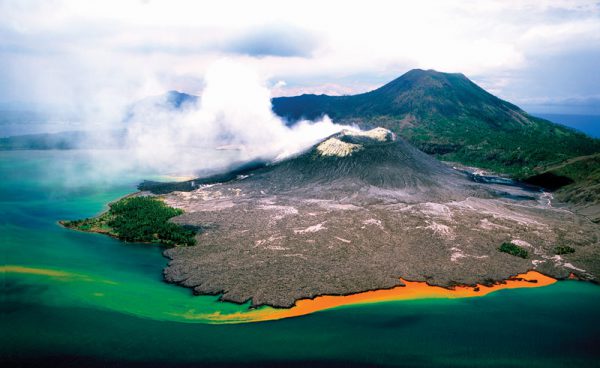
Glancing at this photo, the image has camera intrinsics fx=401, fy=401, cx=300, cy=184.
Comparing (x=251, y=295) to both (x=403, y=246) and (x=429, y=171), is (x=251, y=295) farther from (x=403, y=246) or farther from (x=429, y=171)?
(x=429, y=171)

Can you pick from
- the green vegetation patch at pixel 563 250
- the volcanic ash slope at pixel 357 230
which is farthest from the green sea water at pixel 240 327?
the green vegetation patch at pixel 563 250

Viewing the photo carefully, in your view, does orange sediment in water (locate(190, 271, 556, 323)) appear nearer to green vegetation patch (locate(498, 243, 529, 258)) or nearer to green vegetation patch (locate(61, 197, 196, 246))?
green vegetation patch (locate(498, 243, 529, 258))

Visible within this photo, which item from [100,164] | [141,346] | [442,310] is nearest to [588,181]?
[442,310]

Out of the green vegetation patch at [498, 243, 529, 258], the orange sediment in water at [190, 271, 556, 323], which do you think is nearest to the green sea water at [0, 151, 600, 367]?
the orange sediment in water at [190, 271, 556, 323]

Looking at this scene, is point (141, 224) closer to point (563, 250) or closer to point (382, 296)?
point (382, 296)

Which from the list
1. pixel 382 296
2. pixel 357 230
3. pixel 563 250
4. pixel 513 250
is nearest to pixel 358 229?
pixel 357 230

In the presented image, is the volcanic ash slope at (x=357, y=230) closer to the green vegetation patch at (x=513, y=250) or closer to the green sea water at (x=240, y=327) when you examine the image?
the green vegetation patch at (x=513, y=250)
